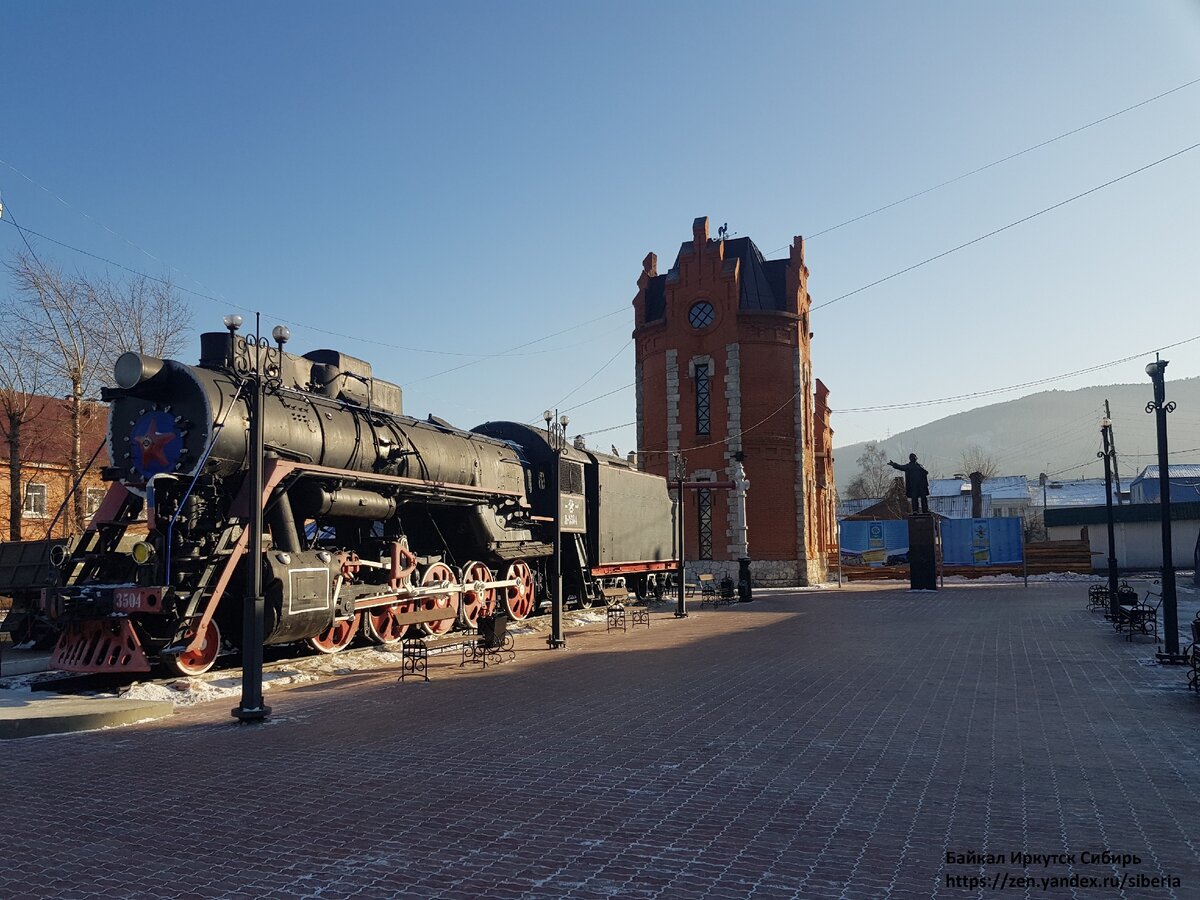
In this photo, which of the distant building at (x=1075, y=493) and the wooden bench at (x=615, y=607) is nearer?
the wooden bench at (x=615, y=607)

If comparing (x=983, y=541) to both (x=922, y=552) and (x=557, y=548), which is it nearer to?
(x=922, y=552)

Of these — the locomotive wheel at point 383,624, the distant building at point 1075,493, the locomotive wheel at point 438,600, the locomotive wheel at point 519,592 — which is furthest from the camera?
the distant building at point 1075,493

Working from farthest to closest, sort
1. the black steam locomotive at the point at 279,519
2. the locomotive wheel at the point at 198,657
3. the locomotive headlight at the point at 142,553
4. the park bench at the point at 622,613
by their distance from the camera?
the park bench at the point at 622,613, the locomotive wheel at the point at 198,657, the black steam locomotive at the point at 279,519, the locomotive headlight at the point at 142,553

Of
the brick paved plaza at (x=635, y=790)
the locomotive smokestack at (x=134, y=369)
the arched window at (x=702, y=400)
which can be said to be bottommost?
the brick paved plaza at (x=635, y=790)

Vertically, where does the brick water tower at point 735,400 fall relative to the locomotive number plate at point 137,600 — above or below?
above

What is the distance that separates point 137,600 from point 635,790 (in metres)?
6.97

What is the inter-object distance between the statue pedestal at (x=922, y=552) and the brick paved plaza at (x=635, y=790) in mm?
Answer: 19519

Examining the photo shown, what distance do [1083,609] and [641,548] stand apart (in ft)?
37.2

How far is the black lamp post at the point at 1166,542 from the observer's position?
11820 mm

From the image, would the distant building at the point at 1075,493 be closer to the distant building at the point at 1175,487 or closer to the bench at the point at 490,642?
the distant building at the point at 1175,487

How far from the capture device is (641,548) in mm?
24734

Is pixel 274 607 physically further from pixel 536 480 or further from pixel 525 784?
pixel 536 480

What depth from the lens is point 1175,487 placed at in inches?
2083

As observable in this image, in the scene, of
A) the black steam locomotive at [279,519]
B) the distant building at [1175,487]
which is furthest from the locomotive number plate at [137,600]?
the distant building at [1175,487]
